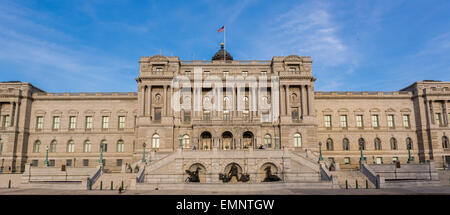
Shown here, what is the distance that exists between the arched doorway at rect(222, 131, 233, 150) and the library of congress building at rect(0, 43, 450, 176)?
0.16m

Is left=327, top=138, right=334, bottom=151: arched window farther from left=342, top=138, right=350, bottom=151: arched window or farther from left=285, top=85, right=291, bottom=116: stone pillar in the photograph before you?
left=285, top=85, right=291, bottom=116: stone pillar

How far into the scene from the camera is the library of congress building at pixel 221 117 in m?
51.7

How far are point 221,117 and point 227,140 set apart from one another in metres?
4.18

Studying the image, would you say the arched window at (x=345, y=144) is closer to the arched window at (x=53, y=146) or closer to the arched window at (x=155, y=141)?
the arched window at (x=155, y=141)

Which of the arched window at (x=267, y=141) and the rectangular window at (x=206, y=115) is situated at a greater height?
the rectangular window at (x=206, y=115)

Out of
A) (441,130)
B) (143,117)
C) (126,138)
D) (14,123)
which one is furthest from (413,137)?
(14,123)

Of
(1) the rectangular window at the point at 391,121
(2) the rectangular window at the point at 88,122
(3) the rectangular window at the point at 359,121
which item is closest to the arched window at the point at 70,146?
(2) the rectangular window at the point at 88,122

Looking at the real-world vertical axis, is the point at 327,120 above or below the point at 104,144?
above

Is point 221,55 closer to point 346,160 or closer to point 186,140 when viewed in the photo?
point 186,140

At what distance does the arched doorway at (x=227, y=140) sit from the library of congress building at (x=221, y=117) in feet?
0.53

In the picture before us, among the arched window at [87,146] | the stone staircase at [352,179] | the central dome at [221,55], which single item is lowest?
the stone staircase at [352,179]

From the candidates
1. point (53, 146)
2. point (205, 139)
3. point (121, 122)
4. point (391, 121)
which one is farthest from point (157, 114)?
point (391, 121)

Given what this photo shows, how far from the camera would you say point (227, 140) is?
51.7 meters
